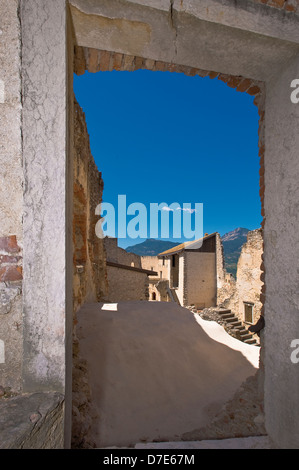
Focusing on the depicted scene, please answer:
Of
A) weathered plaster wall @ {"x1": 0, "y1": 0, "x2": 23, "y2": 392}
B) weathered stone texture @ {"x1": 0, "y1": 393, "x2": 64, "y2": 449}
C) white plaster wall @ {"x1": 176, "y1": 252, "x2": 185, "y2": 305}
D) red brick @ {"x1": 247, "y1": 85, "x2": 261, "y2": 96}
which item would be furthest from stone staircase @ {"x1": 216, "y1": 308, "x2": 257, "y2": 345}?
weathered plaster wall @ {"x1": 0, "y1": 0, "x2": 23, "y2": 392}

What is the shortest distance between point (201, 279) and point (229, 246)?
51.6 metres

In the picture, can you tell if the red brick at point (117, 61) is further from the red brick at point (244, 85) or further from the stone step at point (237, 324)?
the stone step at point (237, 324)

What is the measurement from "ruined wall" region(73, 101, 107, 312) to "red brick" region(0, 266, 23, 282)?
2.56m

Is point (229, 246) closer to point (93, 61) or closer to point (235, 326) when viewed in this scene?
point (235, 326)

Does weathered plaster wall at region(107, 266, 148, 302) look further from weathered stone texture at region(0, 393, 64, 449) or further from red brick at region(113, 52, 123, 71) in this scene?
weathered stone texture at region(0, 393, 64, 449)

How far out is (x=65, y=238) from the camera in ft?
4.65

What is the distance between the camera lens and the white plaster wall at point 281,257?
1.85 m

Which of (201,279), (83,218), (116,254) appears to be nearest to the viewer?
(83,218)

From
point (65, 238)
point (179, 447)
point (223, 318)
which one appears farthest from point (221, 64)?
point (223, 318)

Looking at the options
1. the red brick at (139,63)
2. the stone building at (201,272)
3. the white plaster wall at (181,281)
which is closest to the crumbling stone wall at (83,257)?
the red brick at (139,63)

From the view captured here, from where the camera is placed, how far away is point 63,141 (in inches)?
55.4

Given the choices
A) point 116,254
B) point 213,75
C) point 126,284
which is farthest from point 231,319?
point 213,75

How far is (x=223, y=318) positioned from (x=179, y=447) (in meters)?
10.7
